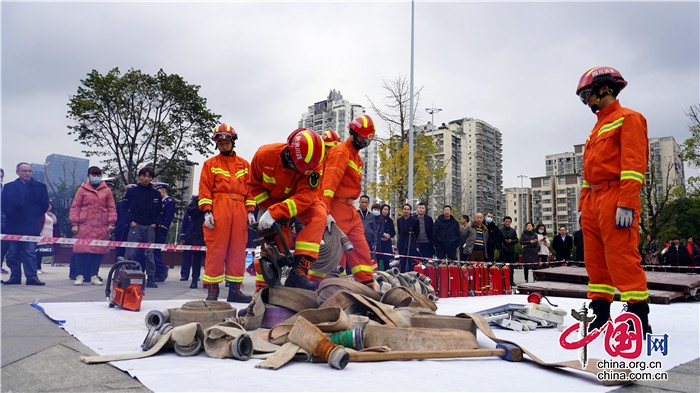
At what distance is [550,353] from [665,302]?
15.0 ft

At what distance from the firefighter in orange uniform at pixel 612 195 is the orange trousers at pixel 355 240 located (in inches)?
89.8

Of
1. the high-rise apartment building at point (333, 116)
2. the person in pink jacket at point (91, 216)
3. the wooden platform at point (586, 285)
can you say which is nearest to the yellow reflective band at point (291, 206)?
the person in pink jacket at point (91, 216)

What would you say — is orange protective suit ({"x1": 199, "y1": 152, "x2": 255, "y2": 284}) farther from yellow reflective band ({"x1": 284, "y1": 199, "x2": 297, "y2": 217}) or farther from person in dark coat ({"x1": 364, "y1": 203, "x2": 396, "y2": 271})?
person in dark coat ({"x1": 364, "y1": 203, "x2": 396, "y2": 271})

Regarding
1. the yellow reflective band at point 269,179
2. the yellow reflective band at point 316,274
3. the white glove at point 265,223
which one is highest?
the yellow reflective band at point 269,179

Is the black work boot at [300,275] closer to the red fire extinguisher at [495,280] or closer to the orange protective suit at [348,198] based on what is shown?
A: the orange protective suit at [348,198]

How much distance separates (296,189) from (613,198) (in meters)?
2.72

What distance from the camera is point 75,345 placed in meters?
2.77

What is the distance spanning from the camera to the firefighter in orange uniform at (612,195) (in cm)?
337

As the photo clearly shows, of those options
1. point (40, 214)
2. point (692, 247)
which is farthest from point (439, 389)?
point (692, 247)

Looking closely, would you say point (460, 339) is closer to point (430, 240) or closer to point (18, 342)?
point (18, 342)

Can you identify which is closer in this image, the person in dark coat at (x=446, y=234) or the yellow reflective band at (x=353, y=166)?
the yellow reflective band at (x=353, y=166)

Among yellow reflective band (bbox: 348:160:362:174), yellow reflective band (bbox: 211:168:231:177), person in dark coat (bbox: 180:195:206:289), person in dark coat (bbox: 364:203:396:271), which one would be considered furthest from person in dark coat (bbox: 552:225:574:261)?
yellow reflective band (bbox: 211:168:231:177)

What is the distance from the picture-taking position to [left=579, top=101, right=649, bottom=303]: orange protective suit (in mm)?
3371

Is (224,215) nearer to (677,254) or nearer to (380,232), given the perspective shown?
(380,232)
